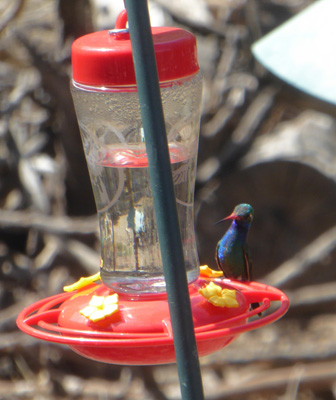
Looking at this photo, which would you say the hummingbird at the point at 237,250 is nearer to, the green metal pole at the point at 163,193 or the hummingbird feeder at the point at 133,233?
the hummingbird feeder at the point at 133,233

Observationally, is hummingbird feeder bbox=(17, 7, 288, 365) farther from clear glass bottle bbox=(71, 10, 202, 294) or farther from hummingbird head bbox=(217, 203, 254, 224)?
hummingbird head bbox=(217, 203, 254, 224)

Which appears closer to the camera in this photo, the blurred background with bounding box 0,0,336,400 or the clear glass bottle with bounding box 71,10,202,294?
the clear glass bottle with bounding box 71,10,202,294

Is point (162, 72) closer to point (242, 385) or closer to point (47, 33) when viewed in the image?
point (242, 385)

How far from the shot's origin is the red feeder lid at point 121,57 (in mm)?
1413

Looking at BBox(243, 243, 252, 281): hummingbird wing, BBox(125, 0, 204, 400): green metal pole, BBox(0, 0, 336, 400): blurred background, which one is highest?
BBox(125, 0, 204, 400): green metal pole

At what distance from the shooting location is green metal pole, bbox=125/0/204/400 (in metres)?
1.13

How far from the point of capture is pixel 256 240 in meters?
5.42

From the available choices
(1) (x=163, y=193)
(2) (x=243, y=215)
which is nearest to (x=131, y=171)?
(2) (x=243, y=215)

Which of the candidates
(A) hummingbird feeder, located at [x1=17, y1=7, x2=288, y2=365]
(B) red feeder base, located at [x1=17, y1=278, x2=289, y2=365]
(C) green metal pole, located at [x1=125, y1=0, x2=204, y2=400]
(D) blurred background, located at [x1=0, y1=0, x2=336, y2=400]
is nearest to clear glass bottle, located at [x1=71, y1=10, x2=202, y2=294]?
(A) hummingbird feeder, located at [x1=17, y1=7, x2=288, y2=365]

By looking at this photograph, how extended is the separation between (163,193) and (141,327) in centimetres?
40

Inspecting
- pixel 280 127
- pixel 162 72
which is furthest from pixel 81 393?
pixel 162 72

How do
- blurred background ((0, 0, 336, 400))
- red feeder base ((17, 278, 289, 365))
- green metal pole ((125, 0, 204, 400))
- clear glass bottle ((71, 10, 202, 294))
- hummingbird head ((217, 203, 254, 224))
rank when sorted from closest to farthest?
green metal pole ((125, 0, 204, 400)) → red feeder base ((17, 278, 289, 365)) → clear glass bottle ((71, 10, 202, 294)) → hummingbird head ((217, 203, 254, 224)) → blurred background ((0, 0, 336, 400))

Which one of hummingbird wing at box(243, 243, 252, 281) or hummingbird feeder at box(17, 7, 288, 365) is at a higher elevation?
hummingbird feeder at box(17, 7, 288, 365)

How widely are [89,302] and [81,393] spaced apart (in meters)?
3.52
